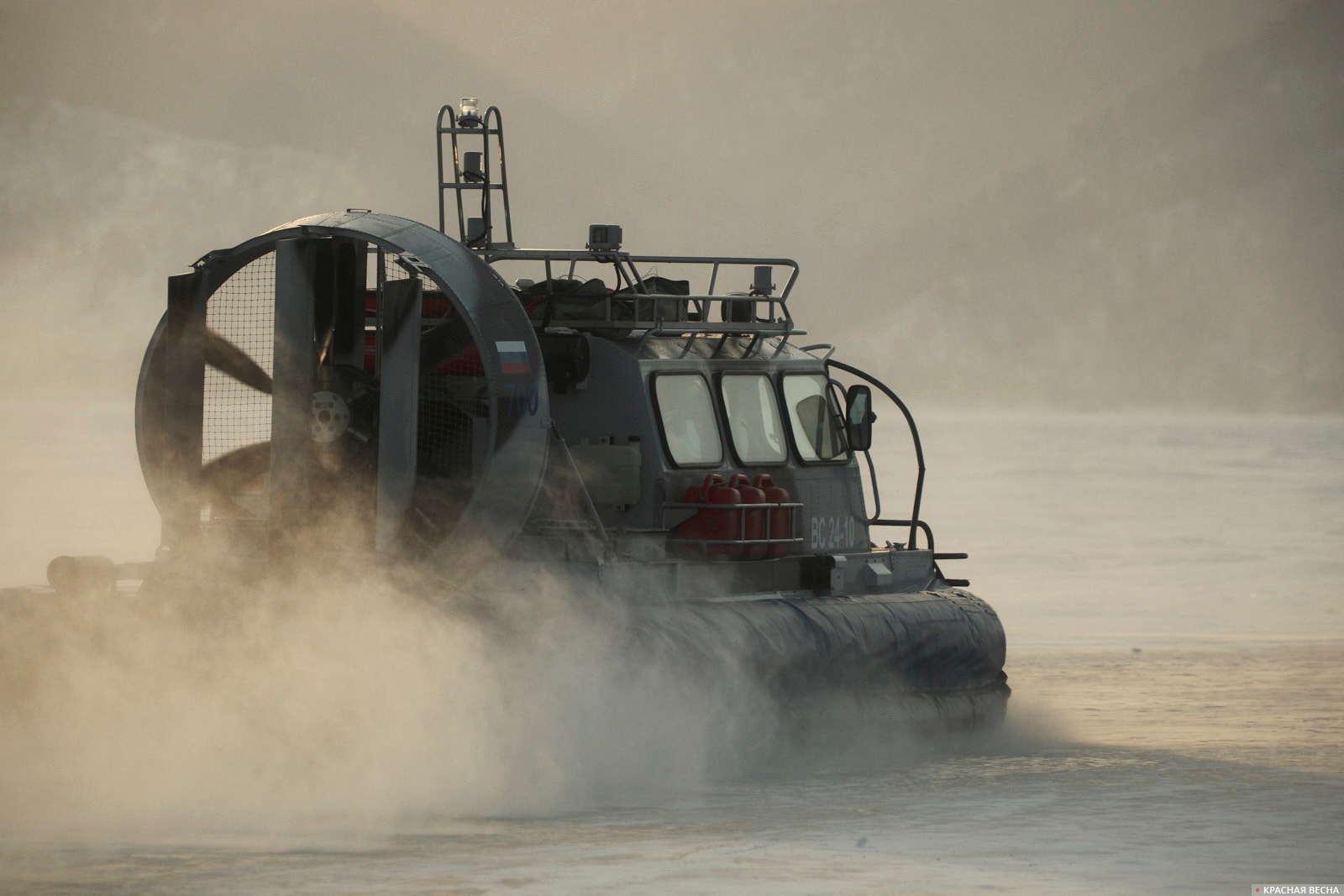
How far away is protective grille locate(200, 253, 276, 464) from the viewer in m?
10.5

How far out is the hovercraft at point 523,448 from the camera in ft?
32.5

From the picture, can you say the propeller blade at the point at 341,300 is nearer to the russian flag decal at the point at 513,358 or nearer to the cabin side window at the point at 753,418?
the russian flag decal at the point at 513,358

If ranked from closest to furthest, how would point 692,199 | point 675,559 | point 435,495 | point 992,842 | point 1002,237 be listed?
point 992,842 < point 435,495 < point 675,559 < point 692,199 < point 1002,237

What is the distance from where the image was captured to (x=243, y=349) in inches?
417

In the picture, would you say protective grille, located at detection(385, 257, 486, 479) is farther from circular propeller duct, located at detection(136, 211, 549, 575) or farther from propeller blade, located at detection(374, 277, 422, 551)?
propeller blade, located at detection(374, 277, 422, 551)

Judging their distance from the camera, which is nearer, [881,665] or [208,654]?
[208,654]

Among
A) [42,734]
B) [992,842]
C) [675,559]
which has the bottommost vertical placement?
[992,842]

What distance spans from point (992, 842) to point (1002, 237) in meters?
182

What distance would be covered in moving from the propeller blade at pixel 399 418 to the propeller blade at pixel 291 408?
0.32 metres

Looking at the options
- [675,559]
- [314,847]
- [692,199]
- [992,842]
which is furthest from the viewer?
[692,199]

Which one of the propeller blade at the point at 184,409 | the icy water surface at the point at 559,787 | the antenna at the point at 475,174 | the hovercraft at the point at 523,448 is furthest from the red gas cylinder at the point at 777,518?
the propeller blade at the point at 184,409

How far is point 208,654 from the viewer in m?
9.51

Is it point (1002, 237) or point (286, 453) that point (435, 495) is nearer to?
point (286, 453)

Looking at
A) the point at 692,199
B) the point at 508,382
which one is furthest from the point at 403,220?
the point at 692,199
